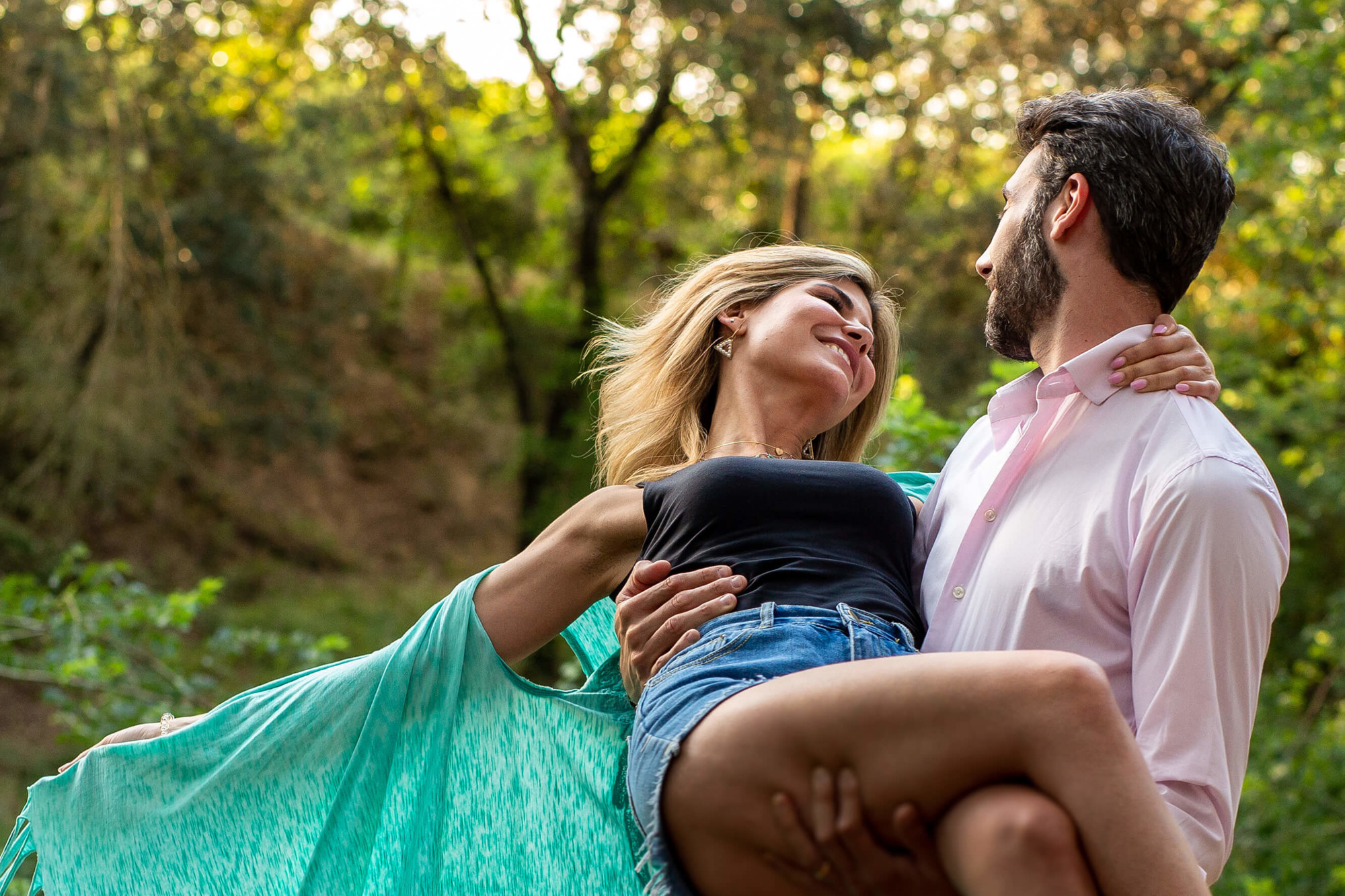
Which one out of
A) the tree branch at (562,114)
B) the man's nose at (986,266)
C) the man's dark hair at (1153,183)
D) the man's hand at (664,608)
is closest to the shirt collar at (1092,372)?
the man's dark hair at (1153,183)

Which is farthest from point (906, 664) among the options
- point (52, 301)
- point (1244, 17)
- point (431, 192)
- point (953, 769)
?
point (431, 192)

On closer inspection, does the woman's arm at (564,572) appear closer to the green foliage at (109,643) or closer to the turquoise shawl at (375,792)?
the turquoise shawl at (375,792)

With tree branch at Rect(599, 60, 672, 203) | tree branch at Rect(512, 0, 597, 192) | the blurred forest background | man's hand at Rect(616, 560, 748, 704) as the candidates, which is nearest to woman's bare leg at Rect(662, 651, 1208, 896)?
man's hand at Rect(616, 560, 748, 704)

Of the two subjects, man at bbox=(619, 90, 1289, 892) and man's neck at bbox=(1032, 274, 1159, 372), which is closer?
man at bbox=(619, 90, 1289, 892)

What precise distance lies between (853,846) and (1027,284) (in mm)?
1100

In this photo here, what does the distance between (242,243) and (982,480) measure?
818 centimetres

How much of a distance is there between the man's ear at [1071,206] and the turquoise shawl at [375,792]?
1262 millimetres

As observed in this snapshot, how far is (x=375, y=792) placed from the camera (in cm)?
241

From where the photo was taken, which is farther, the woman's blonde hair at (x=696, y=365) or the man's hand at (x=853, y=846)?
the woman's blonde hair at (x=696, y=365)

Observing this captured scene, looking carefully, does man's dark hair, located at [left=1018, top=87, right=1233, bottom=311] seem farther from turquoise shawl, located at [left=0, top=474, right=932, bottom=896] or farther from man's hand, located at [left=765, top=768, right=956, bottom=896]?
turquoise shawl, located at [left=0, top=474, right=932, bottom=896]

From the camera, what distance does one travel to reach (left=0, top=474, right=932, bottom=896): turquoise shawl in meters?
2.39

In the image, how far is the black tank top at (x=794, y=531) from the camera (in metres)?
2.09

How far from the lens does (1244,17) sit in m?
7.07

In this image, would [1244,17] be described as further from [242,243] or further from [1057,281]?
[242,243]
